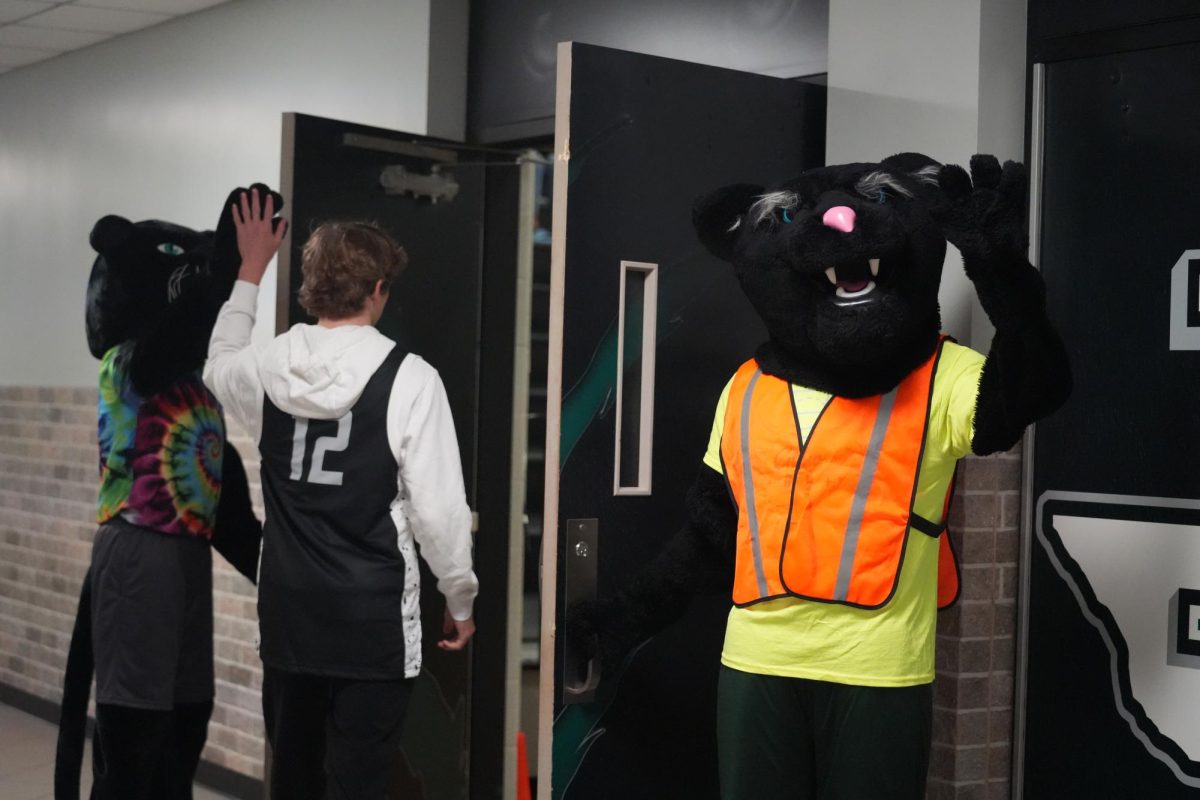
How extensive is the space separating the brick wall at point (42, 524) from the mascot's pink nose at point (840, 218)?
3.21 meters

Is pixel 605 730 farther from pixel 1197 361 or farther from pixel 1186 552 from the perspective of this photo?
pixel 1197 361

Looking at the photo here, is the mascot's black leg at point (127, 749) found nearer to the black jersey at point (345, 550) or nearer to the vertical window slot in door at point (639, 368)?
the black jersey at point (345, 550)

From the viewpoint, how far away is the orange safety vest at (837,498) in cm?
220

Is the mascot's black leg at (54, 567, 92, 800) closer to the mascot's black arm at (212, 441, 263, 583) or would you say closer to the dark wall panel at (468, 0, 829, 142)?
the mascot's black arm at (212, 441, 263, 583)

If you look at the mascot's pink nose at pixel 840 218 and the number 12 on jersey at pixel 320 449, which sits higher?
the mascot's pink nose at pixel 840 218

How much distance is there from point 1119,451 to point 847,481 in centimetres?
69

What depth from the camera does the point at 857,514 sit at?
86.9 inches

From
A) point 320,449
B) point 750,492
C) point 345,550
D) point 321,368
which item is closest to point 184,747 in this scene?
point 345,550

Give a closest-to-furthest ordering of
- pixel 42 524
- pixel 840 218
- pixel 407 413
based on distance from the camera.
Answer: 1. pixel 840 218
2. pixel 407 413
3. pixel 42 524

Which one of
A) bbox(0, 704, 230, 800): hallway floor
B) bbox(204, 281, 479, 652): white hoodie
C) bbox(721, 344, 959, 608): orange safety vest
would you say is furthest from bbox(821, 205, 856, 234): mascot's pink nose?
bbox(0, 704, 230, 800): hallway floor

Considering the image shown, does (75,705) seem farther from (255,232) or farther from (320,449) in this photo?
(255,232)

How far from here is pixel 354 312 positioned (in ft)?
10.5

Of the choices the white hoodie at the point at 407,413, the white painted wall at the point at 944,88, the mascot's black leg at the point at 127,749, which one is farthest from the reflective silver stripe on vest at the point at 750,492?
the mascot's black leg at the point at 127,749

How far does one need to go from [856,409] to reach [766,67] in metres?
1.32
